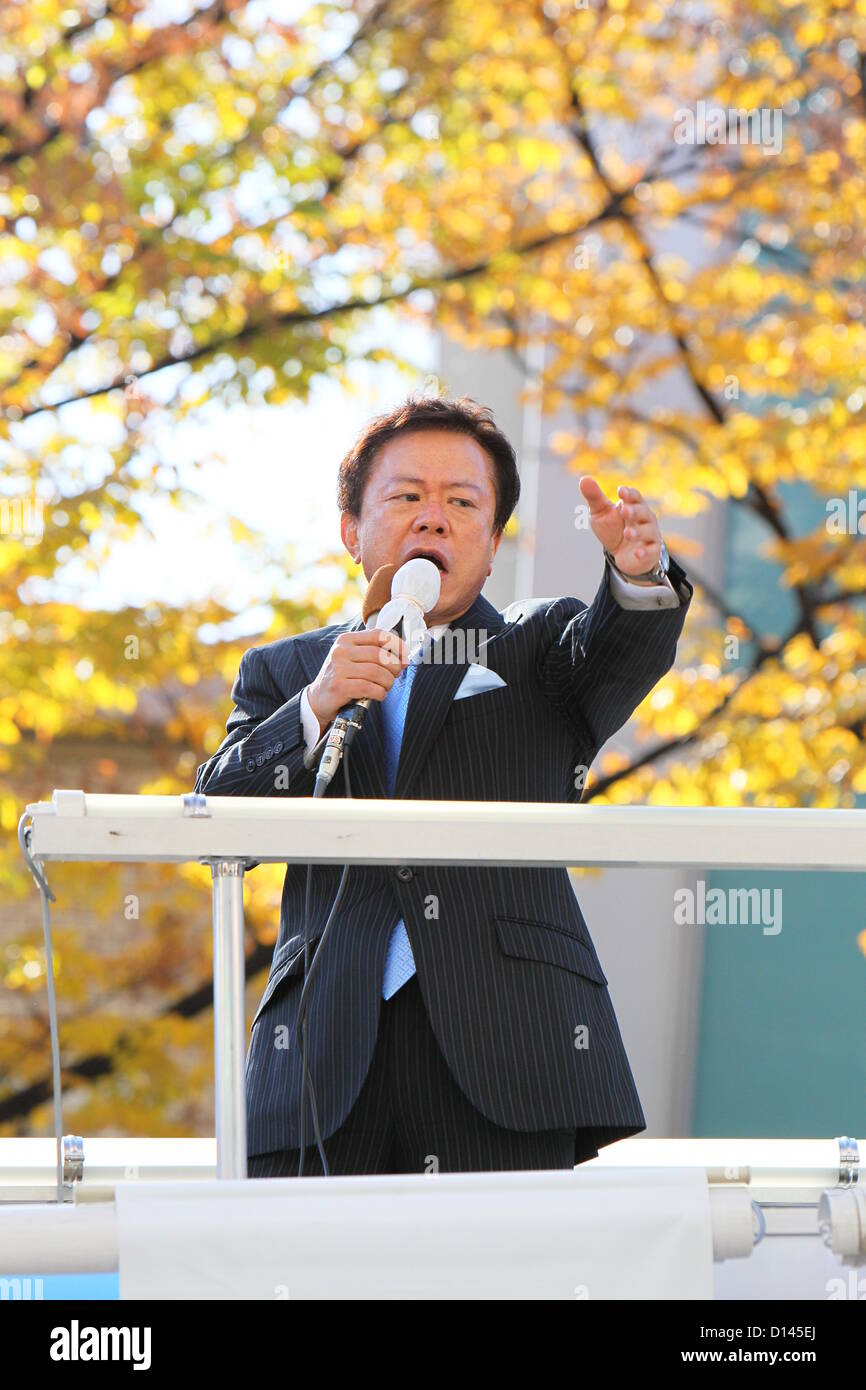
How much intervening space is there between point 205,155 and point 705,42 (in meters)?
1.81

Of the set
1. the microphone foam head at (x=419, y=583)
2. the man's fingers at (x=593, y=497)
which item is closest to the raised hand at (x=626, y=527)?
the man's fingers at (x=593, y=497)

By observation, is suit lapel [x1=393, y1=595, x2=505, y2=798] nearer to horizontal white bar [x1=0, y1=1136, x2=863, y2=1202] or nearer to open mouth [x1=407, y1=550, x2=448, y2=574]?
open mouth [x1=407, y1=550, x2=448, y2=574]

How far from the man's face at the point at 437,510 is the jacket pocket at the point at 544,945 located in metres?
0.39

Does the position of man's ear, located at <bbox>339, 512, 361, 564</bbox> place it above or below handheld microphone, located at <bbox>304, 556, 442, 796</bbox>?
above

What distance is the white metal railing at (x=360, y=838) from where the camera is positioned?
1405mm

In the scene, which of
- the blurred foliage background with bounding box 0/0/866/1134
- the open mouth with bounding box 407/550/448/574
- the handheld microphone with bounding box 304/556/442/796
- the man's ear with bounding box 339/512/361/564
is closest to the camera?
the handheld microphone with bounding box 304/556/442/796

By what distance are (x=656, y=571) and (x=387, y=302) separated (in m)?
3.37

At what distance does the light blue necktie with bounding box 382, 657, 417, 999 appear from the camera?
178cm

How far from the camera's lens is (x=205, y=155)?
4.75m

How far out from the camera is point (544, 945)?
1800 mm

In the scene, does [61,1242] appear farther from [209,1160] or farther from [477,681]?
[477,681]

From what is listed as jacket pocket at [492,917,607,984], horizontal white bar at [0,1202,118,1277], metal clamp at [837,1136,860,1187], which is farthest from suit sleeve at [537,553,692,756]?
horizontal white bar at [0,1202,118,1277]

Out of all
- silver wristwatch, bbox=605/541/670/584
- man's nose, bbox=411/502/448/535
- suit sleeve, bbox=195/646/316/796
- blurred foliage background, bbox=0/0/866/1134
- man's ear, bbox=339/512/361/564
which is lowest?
suit sleeve, bbox=195/646/316/796

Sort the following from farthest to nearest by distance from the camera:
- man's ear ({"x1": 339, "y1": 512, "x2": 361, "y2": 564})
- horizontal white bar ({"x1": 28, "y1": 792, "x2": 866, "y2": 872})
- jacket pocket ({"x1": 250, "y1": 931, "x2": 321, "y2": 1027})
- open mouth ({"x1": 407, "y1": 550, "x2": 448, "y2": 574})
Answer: man's ear ({"x1": 339, "y1": 512, "x2": 361, "y2": 564}) < open mouth ({"x1": 407, "y1": 550, "x2": 448, "y2": 574}) < jacket pocket ({"x1": 250, "y1": 931, "x2": 321, "y2": 1027}) < horizontal white bar ({"x1": 28, "y1": 792, "x2": 866, "y2": 872})
